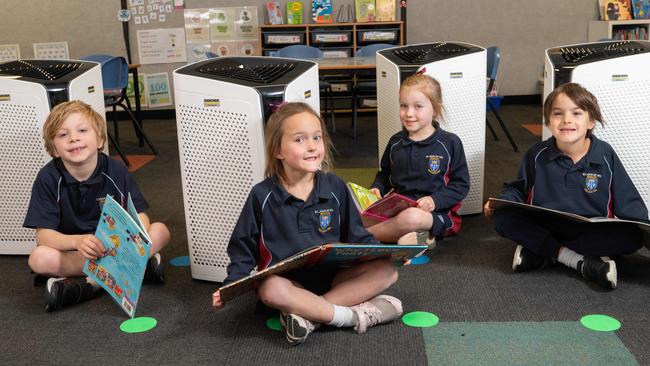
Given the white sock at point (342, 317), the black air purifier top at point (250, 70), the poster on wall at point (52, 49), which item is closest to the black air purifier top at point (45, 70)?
the black air purifier top at point (250, 70)

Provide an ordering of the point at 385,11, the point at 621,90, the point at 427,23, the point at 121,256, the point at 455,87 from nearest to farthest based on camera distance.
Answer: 1. the point at 121,256
2. the point at 621,90
3. the point at 455,87
4. the point at 385,11
5. the point at 427,23

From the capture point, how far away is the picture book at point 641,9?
649cm

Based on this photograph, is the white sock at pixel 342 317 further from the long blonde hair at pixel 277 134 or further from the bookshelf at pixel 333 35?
the bookshelf at pixel 333 35

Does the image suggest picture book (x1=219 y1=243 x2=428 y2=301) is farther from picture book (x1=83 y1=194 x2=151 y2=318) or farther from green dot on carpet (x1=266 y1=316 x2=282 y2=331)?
picture book (x1=83 y1=194 x2=151 y2=318)

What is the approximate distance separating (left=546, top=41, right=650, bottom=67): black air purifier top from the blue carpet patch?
3.67 ft

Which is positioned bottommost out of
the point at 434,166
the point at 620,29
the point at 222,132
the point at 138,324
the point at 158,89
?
the point at 138,324

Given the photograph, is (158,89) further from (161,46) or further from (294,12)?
(294,12)

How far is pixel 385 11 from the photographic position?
22.2ft

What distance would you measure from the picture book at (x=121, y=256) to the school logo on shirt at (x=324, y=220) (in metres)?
0.50

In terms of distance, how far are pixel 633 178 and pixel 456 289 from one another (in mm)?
934

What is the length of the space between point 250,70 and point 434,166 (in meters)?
0.89

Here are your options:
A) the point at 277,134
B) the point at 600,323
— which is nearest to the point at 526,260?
the point at 600,323

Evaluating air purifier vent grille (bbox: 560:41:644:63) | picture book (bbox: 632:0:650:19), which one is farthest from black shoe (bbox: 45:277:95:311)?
picture book (bbox: 632:0:650:19)

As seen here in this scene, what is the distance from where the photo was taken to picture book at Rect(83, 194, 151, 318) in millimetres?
1969
